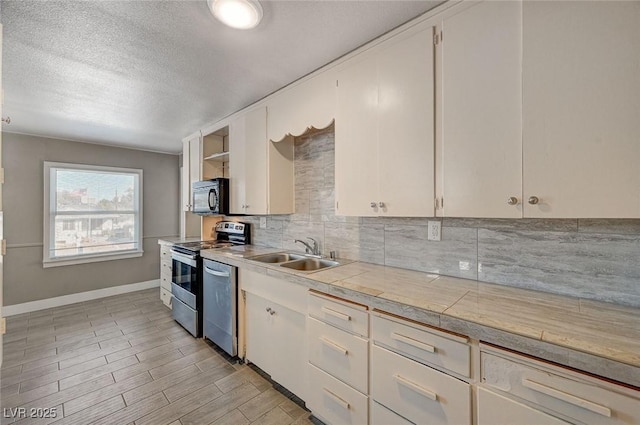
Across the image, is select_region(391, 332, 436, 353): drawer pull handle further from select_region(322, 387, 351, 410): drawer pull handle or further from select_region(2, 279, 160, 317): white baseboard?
select_region(2, 279, 160, 317): white baseboard

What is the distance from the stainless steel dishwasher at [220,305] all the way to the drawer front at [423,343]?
144 centimetres

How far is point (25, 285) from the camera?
3.66 meters

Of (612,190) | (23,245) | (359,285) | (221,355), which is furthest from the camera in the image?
(23,245)

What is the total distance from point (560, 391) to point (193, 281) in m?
2.87

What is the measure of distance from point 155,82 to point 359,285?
2.29 m

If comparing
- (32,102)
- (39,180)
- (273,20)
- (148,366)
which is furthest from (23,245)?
(273,20)

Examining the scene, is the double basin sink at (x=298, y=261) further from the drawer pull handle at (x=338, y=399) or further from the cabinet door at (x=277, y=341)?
the drawer pull handle at (x=338, y=399)

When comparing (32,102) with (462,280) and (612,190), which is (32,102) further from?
(612,190)

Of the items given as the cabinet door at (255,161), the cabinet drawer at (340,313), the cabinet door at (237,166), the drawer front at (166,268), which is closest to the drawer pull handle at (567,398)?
the cabinet drawer at (340,313)

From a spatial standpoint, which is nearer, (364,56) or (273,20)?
(273,20)

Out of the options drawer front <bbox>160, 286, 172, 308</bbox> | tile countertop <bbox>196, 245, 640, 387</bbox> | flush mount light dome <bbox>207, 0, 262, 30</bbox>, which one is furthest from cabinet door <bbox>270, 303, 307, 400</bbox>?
drawer front <bbox>160, 286, 172, 308</bbox>

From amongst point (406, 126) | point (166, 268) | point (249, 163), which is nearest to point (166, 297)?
point (166, 268)

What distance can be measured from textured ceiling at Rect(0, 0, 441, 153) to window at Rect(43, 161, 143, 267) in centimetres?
134

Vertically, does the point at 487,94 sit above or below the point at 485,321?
above
